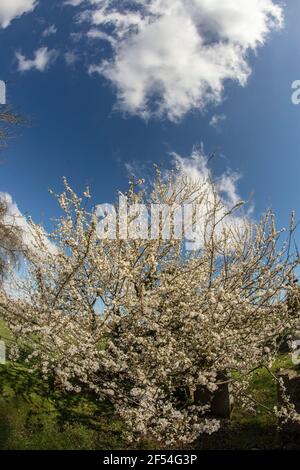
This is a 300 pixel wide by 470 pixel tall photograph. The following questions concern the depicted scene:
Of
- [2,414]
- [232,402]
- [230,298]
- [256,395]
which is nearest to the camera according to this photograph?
[2,414]

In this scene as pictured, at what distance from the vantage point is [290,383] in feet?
32.9

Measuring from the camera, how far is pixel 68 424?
9703 millimetres

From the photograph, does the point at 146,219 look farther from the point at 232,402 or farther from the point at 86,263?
the point at 232,402

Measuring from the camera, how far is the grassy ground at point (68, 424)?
8945 millimetres

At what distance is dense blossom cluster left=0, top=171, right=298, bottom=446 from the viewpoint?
930cm

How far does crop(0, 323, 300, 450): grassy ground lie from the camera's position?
29.3 ft

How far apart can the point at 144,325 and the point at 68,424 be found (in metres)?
3.03

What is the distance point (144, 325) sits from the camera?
10016 mm

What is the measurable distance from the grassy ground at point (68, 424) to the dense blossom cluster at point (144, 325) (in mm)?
437

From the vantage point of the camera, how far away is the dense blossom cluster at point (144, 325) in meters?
9.30

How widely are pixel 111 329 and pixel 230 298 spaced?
3.15 meters

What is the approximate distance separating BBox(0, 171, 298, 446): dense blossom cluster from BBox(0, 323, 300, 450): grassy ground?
437mm
